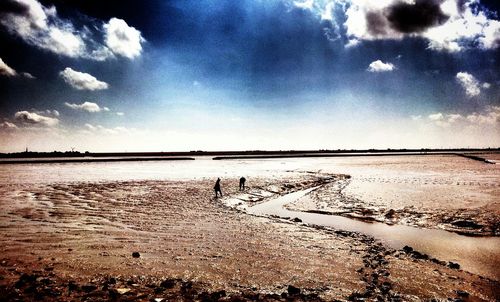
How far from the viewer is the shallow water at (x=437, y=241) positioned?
8.48 m

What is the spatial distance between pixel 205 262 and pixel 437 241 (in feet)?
25.0

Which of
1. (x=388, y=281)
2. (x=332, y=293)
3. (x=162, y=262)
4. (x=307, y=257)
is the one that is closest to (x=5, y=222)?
(x=162, y=262)

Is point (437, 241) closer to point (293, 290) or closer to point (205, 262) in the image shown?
point (293, 290)

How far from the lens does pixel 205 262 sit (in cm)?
815

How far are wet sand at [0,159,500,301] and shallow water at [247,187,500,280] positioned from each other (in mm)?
644

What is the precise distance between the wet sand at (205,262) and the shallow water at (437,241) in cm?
64

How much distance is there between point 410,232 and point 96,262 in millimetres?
10337

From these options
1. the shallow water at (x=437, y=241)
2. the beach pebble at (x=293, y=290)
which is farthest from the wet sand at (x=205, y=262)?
the shallow water at (x=437, y=241)

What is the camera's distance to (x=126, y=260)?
26.8ft

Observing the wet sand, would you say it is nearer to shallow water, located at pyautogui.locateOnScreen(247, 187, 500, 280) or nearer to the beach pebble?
the beach pebble

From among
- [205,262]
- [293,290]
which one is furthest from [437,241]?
[205,262]

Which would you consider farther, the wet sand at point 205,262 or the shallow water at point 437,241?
the shallow water at point 437,241

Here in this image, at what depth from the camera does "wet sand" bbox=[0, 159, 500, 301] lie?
6.40 metres

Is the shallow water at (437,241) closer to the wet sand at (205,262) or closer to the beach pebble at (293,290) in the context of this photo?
the wet sand at (205,262)
